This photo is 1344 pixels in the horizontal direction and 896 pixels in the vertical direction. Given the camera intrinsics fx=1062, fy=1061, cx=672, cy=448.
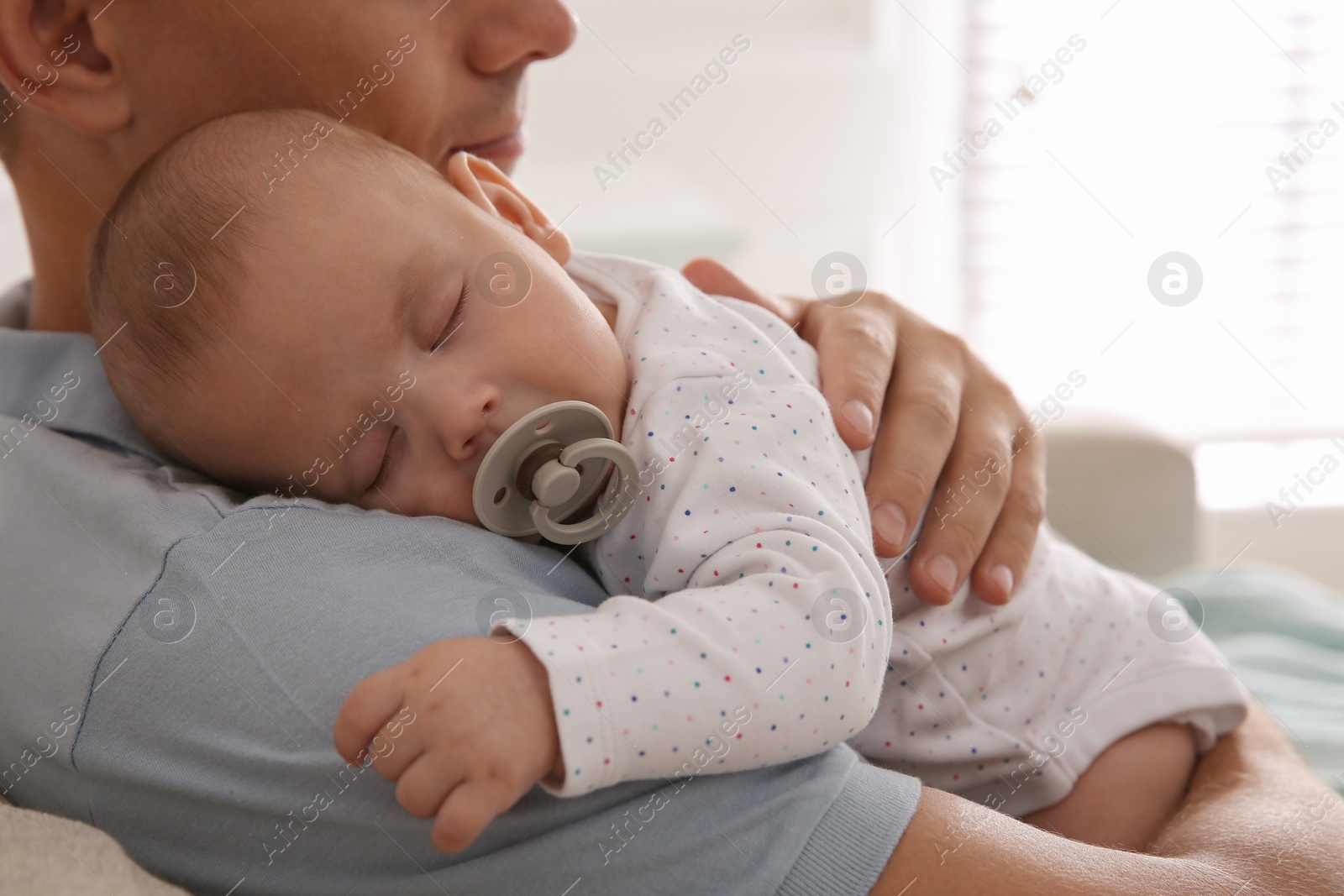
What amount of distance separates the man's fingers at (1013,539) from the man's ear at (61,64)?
3.01ft

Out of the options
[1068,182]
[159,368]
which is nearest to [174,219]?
[159,368]

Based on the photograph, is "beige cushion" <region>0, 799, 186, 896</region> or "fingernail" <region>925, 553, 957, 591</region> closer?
"beige cushion" <region>0, 799, 186, 896</region>

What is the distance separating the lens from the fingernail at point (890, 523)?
3.00ft

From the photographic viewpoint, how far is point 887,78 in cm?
306

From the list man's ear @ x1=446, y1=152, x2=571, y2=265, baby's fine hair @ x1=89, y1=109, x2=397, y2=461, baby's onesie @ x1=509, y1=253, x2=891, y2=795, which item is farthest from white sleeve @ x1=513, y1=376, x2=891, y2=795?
baby's fine hair @ x1=89, y1=109, x2=397, y2=461

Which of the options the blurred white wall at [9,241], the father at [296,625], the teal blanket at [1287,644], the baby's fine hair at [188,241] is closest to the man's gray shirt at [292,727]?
the father at [296,625]

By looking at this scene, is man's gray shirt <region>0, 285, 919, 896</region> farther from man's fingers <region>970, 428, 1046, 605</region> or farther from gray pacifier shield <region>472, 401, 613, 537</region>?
man's fingers <region>970, 428, 1046, 605</region>

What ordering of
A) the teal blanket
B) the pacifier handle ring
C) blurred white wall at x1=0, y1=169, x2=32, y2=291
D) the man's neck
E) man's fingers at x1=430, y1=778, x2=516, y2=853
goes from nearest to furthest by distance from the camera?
man's fingers at x1=430, y1=778, x2=516, y2=853
the pacifier handle ring
the man's neck
the teal blanket
blurred white wall at x1=0, y1=169, x2=32, y2=291

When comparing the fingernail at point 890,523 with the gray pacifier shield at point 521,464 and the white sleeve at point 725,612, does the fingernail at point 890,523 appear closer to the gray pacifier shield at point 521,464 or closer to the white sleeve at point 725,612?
the white sleeve at point 725,612

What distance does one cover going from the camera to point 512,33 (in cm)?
111

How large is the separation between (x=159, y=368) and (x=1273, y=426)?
329 cm

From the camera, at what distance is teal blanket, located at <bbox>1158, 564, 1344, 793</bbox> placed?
4.28 feet

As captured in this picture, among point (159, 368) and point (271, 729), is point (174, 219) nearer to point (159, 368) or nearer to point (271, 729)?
point (159, 368)

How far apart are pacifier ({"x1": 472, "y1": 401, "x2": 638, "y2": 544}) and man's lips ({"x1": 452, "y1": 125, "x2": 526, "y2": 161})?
1.56ft
